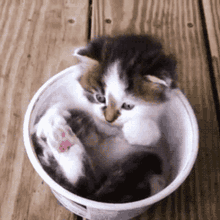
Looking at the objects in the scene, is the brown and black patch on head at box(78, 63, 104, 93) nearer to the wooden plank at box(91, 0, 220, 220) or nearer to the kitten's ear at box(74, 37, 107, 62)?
the kitten's ear at box(74, 37, 107, 62)

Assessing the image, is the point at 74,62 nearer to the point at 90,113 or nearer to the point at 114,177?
the point at 90,113

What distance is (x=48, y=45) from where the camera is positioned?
0.92 meters

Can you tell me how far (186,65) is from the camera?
88 centimetres

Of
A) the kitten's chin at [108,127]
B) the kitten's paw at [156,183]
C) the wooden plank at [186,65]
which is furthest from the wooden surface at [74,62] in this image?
the kitten's chin at [108,127]

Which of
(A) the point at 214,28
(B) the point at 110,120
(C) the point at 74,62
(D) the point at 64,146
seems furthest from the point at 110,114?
(A) the point at 214,28

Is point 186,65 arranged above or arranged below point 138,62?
below

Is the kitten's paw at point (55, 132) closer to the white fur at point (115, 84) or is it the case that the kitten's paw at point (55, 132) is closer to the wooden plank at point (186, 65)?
the white fur at point (115, 84)

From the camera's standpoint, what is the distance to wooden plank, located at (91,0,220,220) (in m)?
0.68

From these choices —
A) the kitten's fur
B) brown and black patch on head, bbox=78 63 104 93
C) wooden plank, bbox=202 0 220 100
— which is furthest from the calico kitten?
wooden plank, bbox=202 0 220 100

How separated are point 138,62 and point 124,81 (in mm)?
50

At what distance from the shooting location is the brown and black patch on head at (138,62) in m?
0.54

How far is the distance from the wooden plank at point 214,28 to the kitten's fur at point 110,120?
349mm

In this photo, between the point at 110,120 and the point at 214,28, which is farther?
the point at 214,28

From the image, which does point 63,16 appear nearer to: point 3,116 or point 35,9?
point 35,9
